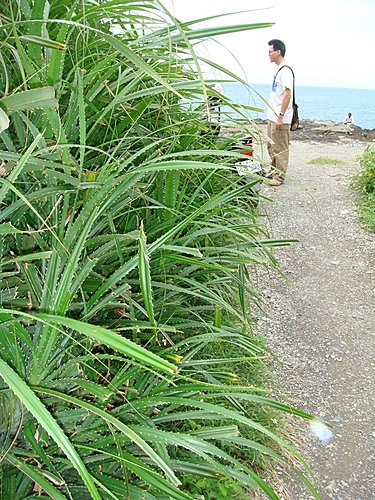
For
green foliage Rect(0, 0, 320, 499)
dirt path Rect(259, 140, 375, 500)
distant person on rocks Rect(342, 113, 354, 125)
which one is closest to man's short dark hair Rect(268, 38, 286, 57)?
dirt path Rect(259, 140, 375, 500)

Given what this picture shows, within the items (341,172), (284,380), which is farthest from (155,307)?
(341,172)

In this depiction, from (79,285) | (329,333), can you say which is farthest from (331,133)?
→ (79,285)

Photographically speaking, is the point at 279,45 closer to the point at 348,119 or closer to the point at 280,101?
the point at 280,101

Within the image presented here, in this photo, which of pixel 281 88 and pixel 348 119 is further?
pixel 348 119

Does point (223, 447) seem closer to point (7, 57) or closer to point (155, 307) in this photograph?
point (155, 307)

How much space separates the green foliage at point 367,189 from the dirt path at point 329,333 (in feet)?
0.39

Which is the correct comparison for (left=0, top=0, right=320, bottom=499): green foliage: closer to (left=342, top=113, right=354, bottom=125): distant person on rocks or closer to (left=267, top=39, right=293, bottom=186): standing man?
(left=267, top=39, right=293, bottom=186): standing man

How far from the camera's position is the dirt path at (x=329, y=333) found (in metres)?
2.40

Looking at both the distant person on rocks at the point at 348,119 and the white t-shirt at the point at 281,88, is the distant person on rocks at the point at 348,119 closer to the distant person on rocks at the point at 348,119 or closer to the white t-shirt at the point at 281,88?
→ the distant person on rocks at the point at 348,119

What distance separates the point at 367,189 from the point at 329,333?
3925 millimetres

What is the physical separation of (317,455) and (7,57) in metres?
2.06

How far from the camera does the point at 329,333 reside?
3.57 m

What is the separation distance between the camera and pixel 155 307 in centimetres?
171

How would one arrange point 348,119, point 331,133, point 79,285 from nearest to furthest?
1. point 79,285
2. point 331,133
3. point 348,119
